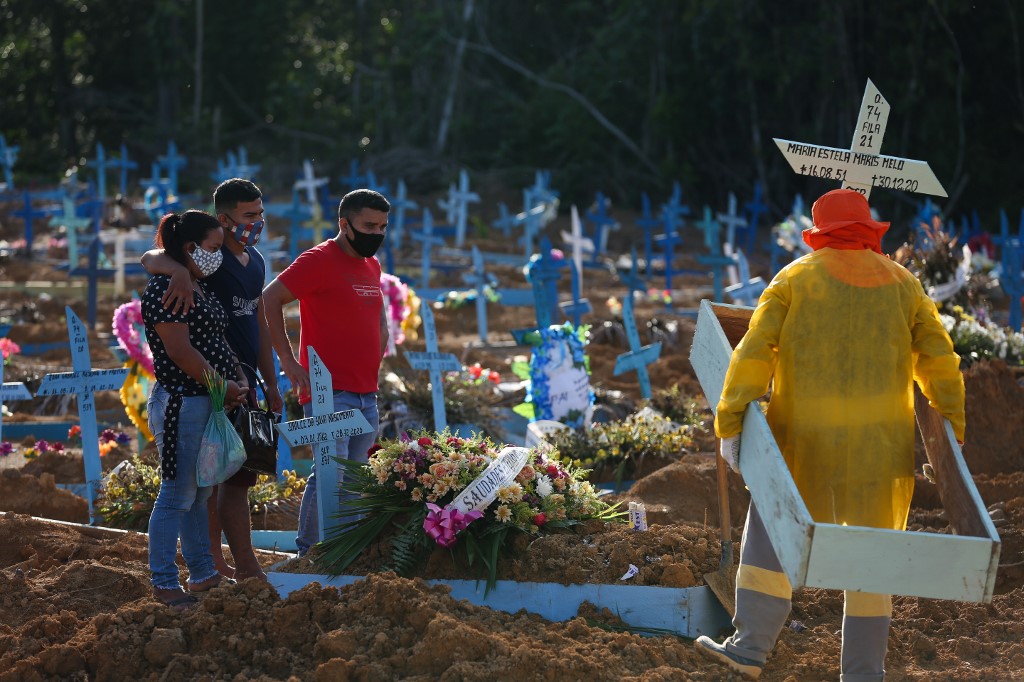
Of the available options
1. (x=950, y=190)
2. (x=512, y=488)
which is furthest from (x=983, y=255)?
(x=512, y=488)

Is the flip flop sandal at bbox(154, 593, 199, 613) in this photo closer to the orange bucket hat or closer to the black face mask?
the black face mask

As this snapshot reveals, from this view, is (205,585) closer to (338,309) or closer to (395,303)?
(338,309)

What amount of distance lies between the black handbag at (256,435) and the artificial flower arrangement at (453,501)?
16.1 inches

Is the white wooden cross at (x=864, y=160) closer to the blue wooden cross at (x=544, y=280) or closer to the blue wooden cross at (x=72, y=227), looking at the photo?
the blue wooden cross at (x=544, y=280)

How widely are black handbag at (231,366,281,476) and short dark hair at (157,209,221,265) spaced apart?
660 mm

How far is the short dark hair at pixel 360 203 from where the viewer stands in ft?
18.9

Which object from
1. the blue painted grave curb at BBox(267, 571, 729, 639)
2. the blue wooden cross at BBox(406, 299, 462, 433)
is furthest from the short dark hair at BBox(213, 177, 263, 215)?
the blue wooden cross at BBox(406, 299, 462, 433)

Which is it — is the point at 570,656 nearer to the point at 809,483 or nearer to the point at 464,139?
the point at 809,483

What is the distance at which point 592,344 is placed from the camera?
12719mm

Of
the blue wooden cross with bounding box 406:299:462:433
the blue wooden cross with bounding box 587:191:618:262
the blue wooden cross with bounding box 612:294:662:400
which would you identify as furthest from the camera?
the blue wooden cross with bounding box 587:191:618:262

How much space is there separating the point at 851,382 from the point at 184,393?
2595 millimetres

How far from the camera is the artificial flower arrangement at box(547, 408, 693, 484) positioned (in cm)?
798

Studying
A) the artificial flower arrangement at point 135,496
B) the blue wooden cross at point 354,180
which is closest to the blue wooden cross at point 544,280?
the blue wooden cross at point 354,180

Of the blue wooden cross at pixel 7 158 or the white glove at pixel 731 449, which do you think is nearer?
the white glove at pixel 731 449
